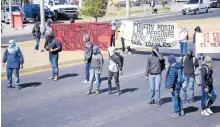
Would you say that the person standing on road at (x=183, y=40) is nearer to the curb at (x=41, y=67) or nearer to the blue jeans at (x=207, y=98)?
the curb at (x=41, y=67)

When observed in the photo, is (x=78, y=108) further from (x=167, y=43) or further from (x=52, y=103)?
(x=167, y=43)

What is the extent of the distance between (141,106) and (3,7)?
107ft

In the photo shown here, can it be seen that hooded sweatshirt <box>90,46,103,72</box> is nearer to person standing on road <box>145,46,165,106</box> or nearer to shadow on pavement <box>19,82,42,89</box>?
person standing on road <box>145,46,165,106</box>

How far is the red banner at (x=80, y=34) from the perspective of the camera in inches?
877

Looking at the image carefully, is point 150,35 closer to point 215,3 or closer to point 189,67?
point 189,67

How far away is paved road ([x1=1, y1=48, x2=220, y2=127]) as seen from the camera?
10.8 meters

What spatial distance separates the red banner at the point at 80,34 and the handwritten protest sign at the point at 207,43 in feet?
17.3

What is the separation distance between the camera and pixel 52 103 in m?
12.7

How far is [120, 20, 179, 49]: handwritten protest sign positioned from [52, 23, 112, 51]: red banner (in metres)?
0.99

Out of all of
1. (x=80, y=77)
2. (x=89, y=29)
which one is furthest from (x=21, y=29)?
(x=80, y=77)

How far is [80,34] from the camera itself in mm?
22453

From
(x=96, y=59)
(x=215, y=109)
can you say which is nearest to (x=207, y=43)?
(x=96, y=59)

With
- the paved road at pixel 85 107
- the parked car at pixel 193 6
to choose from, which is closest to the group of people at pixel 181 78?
the paved road at pixel 85 107

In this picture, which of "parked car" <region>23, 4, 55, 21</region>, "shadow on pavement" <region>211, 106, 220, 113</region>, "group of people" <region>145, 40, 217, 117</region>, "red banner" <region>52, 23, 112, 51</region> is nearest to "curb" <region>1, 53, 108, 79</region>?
"red banner" <region>52, 23, 112, 51</region>
